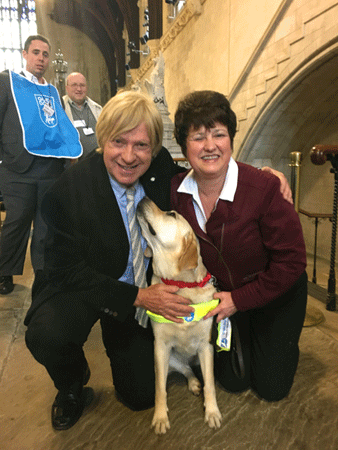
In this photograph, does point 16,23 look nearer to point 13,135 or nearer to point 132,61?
point 132,61

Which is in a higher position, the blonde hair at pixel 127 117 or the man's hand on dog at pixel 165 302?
the blonde hair at pixel 127 117

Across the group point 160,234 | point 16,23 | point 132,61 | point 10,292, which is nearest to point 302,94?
Answer: point 160,234

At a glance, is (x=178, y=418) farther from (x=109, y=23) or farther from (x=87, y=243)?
(x=109, y=23)

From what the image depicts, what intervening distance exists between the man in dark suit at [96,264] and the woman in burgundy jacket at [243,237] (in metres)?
0.19

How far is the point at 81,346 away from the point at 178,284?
0.59 m

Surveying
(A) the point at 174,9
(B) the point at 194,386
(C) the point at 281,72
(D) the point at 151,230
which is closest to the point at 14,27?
(A) the point at 174,9

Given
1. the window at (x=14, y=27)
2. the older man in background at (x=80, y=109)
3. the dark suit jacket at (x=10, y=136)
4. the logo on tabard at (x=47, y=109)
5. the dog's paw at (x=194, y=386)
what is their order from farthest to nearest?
the window at (x=14, y=27), the older man in background at (x=80, y=109), the logo on tabard at (x=47, y=109), the dark suit jacket at (x=10, y=136), the dog's paw at (x=194, y=386)

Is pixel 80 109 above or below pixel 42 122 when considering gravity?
above

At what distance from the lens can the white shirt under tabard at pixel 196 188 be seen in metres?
1.44

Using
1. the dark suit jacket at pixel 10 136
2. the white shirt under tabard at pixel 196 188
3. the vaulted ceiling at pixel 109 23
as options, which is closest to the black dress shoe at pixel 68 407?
the white shirt under tabard at pixel 196 188

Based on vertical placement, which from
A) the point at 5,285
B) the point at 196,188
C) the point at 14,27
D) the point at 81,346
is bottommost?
the point at 5,285

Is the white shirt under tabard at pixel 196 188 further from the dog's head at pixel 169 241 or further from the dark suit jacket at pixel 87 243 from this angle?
the dark suit jacket at pixel 87 243

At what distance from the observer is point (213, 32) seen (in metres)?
7.19

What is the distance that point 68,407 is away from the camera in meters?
1.45
